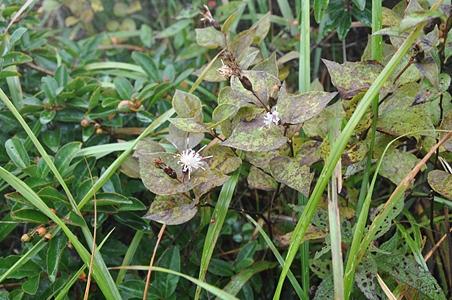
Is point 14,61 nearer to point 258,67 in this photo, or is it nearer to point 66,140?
point 66,140

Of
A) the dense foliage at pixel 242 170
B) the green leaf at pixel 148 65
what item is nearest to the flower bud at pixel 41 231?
the dense foliage at pixel 242 170

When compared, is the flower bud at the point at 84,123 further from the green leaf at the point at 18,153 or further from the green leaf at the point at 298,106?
the green leaf at the point at 298,106

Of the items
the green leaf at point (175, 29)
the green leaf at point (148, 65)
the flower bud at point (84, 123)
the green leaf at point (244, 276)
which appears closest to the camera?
the green leaf at point (244, 276)

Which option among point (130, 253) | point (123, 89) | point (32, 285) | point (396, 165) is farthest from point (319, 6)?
point (32, 285)

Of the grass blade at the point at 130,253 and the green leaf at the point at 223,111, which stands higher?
the green leaf at the point at 223,111

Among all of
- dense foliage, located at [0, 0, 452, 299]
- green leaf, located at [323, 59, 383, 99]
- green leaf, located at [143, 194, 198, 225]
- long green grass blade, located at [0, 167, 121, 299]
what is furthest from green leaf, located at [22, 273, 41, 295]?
green leaf, located at [323, 59, 383, 99]

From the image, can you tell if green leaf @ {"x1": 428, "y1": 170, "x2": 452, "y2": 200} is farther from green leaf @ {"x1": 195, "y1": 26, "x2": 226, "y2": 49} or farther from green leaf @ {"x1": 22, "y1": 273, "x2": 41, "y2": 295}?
green leaf @ {"x1": 22, "y1": 273, "x2": 41, "y2": 295}
